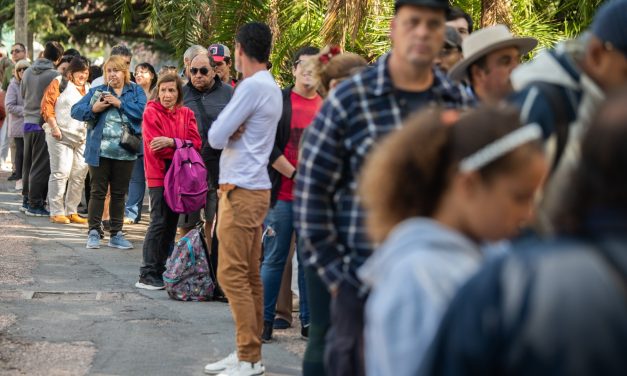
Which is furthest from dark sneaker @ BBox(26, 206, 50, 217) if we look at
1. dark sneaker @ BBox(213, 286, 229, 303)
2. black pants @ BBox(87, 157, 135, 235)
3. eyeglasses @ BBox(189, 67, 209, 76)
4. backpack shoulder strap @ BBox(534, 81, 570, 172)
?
backpack shoulder strap @ BBox(534, 81, 570, 172)

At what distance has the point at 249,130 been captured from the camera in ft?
21.4

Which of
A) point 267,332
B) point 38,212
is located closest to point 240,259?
point 267,332

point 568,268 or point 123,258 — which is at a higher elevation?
point 568,268

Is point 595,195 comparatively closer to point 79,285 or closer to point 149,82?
point 79,285

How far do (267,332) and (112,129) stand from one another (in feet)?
14.7

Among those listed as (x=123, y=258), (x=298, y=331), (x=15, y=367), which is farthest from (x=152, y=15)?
(x=15, y=367)

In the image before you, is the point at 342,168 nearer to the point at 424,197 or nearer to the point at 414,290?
the point at 424,197

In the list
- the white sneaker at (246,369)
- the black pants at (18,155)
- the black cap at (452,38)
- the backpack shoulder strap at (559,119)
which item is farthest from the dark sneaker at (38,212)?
the backpack shoulder strap at (559,119)

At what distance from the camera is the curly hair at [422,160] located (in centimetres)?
219

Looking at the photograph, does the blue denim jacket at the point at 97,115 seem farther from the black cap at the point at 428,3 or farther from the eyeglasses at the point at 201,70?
the black cap at the point at 428,3

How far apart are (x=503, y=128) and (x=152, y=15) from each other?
43.6 feet

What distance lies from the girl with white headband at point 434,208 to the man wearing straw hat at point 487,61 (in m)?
2.67

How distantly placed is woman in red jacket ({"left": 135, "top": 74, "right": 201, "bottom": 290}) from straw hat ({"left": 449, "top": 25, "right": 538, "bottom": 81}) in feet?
14.6

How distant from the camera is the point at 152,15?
49.3ft
